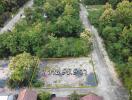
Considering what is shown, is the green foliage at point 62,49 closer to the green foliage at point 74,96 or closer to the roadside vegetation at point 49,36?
the roadside vegetation at point 49,36

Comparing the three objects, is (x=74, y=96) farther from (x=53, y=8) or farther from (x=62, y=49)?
(x=53, y=8)

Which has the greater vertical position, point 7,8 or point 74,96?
point 7,8

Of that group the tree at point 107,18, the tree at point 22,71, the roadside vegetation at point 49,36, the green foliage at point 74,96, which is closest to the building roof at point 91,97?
the green foliage at point 74,96

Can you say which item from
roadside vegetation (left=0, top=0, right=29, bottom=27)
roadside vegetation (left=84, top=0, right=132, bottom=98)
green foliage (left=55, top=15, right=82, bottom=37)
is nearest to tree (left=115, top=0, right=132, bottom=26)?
roadside vegetation (left=84, top=0, right=132, bottom=98)

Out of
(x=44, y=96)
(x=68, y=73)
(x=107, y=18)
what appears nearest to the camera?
(x=44, y=96)

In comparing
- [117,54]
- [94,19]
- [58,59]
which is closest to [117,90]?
[117,54]

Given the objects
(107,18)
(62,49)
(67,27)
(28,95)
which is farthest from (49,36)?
(28,95)
